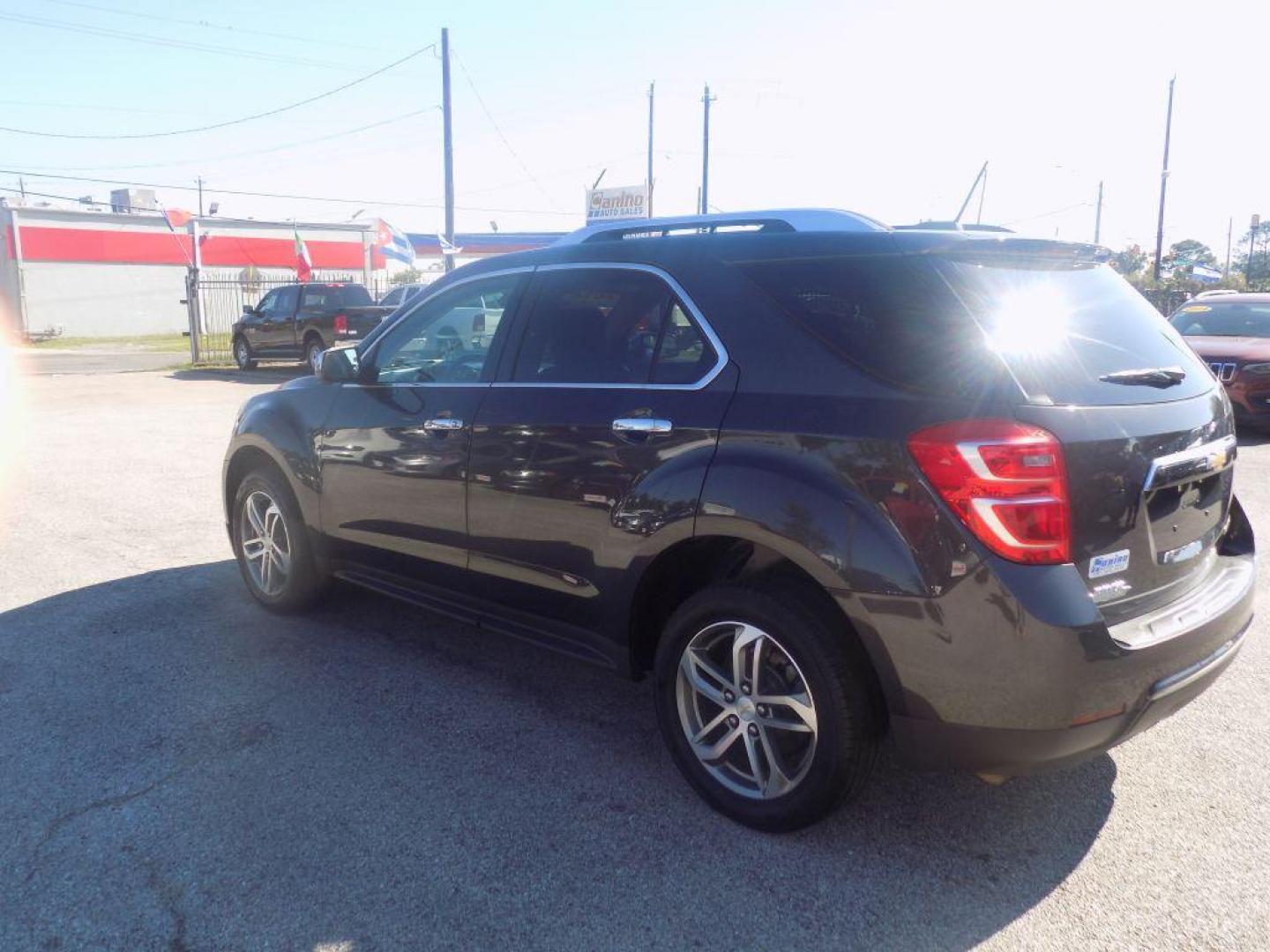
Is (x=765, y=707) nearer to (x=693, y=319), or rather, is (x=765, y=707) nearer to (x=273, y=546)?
(x=693, y=319)

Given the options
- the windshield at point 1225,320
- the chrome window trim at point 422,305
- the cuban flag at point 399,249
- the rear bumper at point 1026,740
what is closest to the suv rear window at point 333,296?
the cuban flag at point 399,249

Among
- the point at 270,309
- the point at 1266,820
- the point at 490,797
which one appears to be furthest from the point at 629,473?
the point at 270,309

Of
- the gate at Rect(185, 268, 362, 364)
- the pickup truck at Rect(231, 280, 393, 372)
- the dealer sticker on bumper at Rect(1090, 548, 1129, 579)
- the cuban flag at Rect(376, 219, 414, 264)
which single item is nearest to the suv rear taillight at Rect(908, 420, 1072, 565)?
the dealer sticker on bumper at Rect(1090, 548, 1129, 579)

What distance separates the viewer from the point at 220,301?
35.8 metres

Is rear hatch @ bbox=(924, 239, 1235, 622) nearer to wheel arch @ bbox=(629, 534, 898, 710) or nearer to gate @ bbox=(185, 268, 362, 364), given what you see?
wheel arch @ bbox=(629, 534, 898, 710)

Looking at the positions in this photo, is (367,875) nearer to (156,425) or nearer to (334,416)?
(334,416)

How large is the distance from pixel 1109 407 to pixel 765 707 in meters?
1.36

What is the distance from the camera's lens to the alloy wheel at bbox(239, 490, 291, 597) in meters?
5.17

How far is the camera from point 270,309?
22.7 meters

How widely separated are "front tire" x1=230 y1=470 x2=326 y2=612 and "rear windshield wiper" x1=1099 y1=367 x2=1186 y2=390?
147 inches

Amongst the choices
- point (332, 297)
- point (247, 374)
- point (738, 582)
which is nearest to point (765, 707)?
point (738, 582)

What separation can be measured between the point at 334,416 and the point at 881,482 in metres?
2.93

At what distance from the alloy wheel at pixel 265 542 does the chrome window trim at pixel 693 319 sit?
1.86 meters

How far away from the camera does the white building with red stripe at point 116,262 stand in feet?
136
